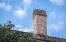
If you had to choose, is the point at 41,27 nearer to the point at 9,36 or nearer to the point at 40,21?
the point at 40,21

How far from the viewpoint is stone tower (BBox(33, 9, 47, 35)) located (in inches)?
679

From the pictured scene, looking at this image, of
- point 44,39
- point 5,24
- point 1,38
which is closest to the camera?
point 1,38

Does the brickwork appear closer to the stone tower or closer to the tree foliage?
the stone tower

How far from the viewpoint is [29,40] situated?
13.3 meters

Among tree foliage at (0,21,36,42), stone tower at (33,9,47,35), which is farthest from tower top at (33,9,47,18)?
tree foliage at (0,21,36,42)

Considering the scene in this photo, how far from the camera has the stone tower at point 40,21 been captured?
56.5 ft

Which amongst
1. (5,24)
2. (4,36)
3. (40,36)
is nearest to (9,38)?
(4,36)

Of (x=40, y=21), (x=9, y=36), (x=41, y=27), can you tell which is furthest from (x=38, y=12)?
(x=9, y=36)

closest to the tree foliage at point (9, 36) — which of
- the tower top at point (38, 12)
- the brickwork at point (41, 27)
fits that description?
the brickwork at point (41, 27)

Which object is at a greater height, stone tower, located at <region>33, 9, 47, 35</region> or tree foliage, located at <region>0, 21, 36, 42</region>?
stone tower, located at <region>33, 9, 47, 35</region>

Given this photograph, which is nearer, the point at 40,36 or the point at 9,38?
the point at 9,38

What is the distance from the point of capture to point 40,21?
1761cm

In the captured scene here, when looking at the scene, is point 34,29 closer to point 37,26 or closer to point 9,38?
point 37,26

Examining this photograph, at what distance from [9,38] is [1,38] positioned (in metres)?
0.46
